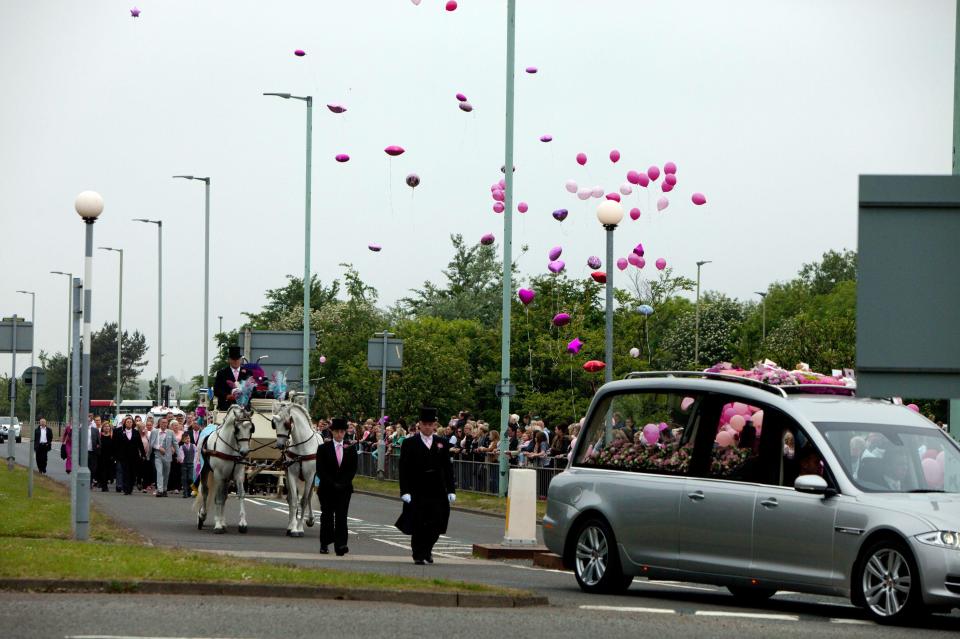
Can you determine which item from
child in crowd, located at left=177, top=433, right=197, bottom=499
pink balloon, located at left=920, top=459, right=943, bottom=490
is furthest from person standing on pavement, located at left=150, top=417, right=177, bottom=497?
pink balloon, located at left=920, top=459, right=943, bottom=490

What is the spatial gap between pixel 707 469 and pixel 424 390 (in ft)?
221

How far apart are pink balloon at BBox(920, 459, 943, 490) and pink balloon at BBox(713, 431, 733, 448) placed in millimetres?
1877

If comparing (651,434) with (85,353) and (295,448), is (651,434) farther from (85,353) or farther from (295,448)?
(295,448)

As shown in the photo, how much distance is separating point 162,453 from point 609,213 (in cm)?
1884

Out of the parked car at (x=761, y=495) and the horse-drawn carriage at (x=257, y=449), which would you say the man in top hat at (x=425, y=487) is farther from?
the horse-drawn carriage at (x=257, y=449)

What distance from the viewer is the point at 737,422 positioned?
1588 cm

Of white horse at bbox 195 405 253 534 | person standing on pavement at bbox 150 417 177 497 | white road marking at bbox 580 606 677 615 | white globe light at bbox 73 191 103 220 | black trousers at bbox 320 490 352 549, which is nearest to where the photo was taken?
white road marking at bbox 580 606 677 615

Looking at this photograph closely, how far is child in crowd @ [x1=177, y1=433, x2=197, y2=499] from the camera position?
42.0 metres

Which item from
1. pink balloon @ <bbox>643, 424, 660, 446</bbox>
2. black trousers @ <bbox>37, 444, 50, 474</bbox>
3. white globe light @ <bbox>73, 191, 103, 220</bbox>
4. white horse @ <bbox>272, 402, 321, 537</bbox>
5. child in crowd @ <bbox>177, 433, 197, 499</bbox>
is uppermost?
white globe light @ <bbox>73, 191, 103, 220</bbox>

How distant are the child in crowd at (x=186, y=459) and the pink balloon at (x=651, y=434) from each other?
26.2 m

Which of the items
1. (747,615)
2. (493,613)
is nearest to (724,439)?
(747,615)

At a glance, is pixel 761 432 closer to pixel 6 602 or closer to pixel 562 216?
pixel 6 602

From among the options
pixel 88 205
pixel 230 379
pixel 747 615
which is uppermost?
pixel 88 205

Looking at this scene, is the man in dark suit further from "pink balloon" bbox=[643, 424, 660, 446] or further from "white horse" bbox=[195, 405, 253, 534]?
"pink balloon" bbox=[643, 424, 660, 446]
